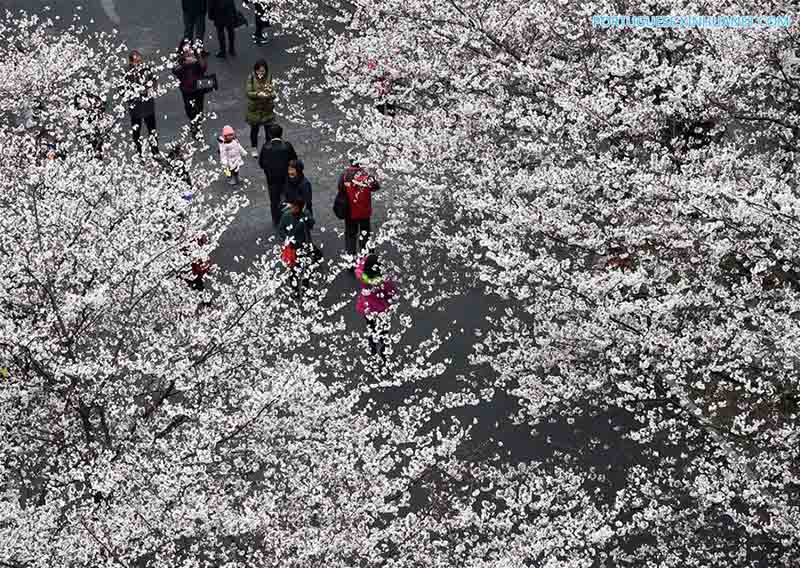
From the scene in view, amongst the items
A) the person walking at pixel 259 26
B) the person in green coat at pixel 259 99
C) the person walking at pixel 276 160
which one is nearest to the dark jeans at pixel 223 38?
the person walking at pixel 259 26

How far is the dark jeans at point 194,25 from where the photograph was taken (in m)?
20.6

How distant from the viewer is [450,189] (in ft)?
42.7

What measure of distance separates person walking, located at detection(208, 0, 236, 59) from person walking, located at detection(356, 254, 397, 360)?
8136 millimetres

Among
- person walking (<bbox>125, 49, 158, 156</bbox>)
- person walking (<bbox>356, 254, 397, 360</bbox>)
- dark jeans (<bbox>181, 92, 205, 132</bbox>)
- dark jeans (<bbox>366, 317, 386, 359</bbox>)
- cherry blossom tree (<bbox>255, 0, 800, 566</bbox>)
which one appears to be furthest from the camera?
dark jeans (<bbox>181, 92, 205, 132</bbox>)

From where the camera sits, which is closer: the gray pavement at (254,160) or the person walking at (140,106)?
the gray pavement at (254,160)

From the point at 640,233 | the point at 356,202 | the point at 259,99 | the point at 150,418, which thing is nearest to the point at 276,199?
the point at 356,202

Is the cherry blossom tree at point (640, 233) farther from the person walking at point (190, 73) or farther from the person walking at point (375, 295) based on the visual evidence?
the person walking at point (190, 73)

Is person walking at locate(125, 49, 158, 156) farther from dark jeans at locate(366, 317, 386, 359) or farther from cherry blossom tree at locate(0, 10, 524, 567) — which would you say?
cherry blossom tree at locate(0, 10, 524, 567)

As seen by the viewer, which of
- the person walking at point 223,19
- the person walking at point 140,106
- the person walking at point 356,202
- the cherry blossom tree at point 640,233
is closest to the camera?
the cherry blossom tree at point 640,233

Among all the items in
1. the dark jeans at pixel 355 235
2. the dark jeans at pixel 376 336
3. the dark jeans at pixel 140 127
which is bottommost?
the dark jeans at pixel 376 336

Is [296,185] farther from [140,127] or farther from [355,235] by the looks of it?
[140,127]

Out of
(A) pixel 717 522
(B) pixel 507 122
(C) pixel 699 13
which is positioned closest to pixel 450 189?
(B) pixel 507 122

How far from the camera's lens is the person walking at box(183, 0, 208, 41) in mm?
20422

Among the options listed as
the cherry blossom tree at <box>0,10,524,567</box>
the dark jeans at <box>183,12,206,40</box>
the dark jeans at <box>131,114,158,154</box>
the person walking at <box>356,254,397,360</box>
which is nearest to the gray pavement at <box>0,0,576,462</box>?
the dark jeans at <box>183,12,206,40</box>
